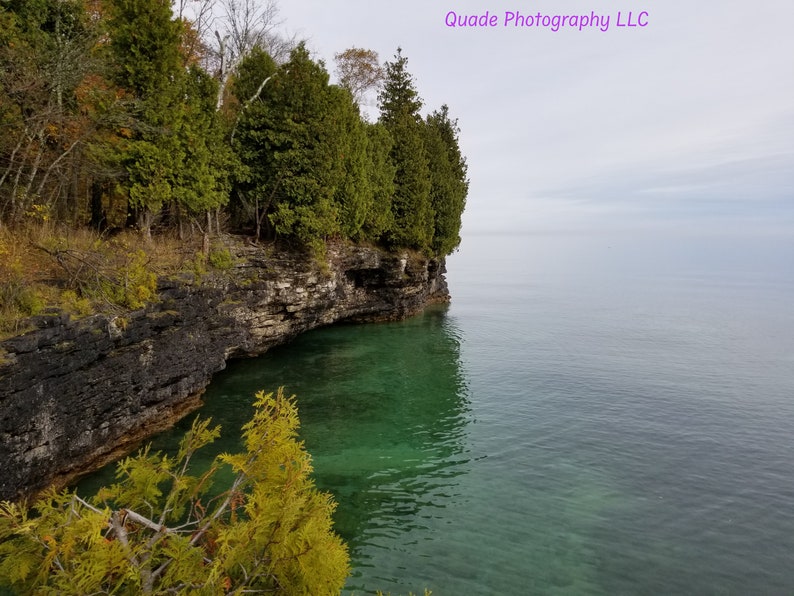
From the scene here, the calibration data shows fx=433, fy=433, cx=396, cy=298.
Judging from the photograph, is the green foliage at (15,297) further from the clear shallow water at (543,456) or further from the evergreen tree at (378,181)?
the evergreen tree at (378,181)

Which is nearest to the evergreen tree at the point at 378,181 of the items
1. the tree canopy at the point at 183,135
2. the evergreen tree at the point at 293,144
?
the tree canopy at the point at 183,135

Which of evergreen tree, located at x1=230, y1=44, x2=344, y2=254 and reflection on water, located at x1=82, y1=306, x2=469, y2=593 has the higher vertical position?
evergreen tree, located at x1=230, y1=44, x2=344, y2=254

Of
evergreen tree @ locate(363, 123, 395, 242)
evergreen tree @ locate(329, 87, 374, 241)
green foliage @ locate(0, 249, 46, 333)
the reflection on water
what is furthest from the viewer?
evergreen tree @ locate(363, 123, 395, 242)

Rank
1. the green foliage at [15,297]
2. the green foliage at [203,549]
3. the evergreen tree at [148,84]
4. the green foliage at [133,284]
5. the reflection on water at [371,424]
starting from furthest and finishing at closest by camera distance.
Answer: the evergreen tree at [148,84] → the green foliage at [133,284] → the reflection on water at [371,424] → the green foliage at [15,297] → the green foliage at [203,549]

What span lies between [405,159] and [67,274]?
28561mm

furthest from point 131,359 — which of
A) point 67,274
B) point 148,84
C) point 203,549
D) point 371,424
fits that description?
point 148,84

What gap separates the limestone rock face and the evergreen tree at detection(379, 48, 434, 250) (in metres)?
10.5

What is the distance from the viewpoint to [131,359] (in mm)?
14438

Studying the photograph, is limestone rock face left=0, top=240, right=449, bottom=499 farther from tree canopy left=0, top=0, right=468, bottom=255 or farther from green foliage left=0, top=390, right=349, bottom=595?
green foliage left=0, top=390, right=349, bottom=595

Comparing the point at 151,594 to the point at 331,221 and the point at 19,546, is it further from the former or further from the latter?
the point at 331,221

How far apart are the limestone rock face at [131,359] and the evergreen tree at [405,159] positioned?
10.5m

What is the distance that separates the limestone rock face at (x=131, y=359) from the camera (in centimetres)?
1077

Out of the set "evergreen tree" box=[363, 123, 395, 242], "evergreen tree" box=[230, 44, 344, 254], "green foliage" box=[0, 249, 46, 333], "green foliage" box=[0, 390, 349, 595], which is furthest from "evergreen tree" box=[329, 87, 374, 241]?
"green foliage" box=[0, 390, 349, 595]

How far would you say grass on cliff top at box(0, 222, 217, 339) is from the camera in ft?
36.8
